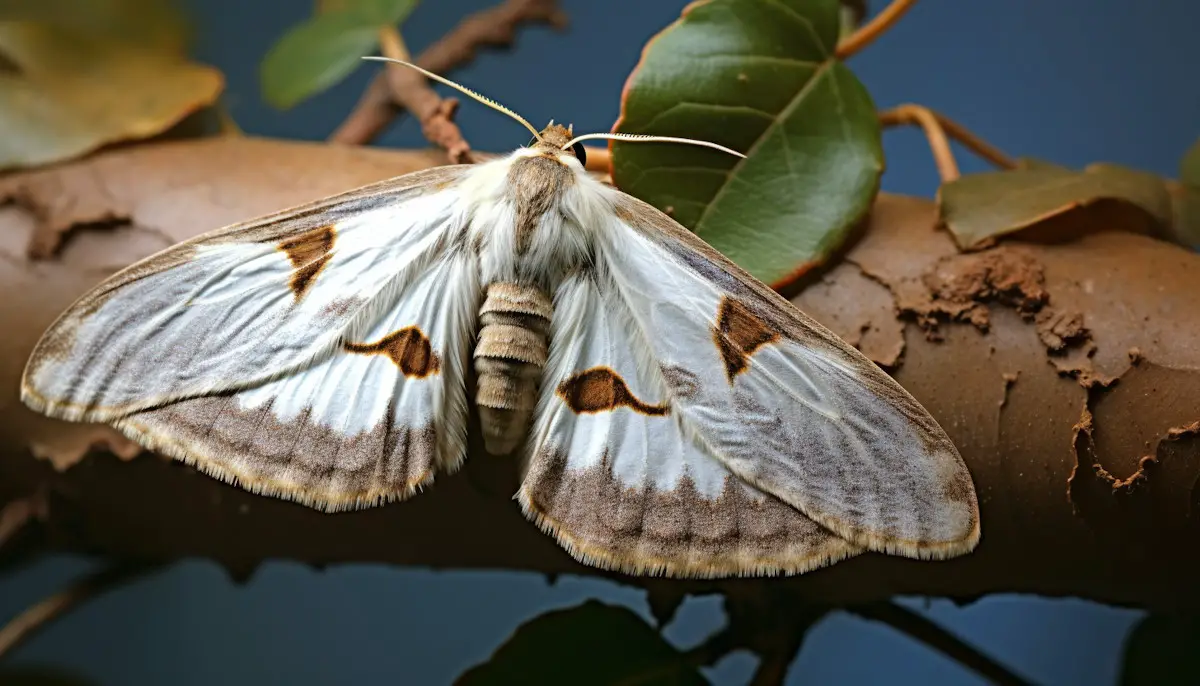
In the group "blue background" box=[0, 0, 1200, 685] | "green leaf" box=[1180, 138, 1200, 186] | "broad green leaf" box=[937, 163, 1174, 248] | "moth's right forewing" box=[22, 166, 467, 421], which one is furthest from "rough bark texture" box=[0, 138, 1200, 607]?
"blue background" box=[0, 0, 1200, 685]

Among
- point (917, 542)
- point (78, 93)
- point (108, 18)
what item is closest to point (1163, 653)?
point (917, 542)

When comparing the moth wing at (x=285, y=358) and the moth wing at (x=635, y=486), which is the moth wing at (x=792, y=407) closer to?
the moth wing at (x=635, y=486)

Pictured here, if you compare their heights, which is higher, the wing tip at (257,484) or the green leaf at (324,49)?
the green leaf at (324,49)

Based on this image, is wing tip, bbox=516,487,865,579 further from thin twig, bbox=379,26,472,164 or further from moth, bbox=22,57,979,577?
thin twig, bbox=379,26,472,164

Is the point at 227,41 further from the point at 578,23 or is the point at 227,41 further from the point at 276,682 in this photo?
the point at 276,682

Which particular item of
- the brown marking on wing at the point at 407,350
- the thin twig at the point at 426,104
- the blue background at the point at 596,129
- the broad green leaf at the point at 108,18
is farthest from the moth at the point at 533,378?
the blue background at the point at 596,129

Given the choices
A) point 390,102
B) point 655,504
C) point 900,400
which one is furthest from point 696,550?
point 390,102
